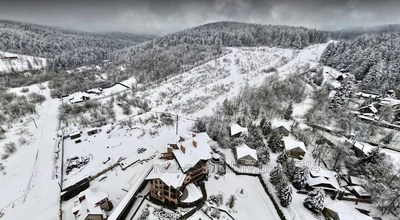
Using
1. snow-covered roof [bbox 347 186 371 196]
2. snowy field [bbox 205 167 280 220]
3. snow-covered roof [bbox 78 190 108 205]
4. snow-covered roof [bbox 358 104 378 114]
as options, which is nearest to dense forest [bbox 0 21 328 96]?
snow-covered roof [bbox 78 190 108 205]

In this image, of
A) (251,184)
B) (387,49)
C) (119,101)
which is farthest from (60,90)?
(387,49)

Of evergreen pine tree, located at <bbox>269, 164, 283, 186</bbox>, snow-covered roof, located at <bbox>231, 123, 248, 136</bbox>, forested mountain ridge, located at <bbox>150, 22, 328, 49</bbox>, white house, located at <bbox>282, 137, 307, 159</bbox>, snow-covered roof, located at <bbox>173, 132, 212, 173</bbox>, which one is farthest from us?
forested mountain ridge, located at <bbox>150, 22, 328, 49</bbox>

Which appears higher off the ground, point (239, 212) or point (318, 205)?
point (318, 205)

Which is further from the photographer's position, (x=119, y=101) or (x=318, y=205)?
(x=119, y=101)

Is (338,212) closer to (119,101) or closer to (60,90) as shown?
(119,101)

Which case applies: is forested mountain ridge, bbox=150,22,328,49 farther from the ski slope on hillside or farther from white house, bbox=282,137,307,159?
white house, bbox=282,137,307,159

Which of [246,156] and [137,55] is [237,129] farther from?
[137,55]

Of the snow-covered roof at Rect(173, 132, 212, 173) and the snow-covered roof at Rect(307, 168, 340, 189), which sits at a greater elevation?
the snow-covered roof at Rect(173, 132, 212, 173)

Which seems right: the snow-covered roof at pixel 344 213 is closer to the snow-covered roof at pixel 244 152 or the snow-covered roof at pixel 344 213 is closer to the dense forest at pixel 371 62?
the snow-covered roof at pixel 244 152
